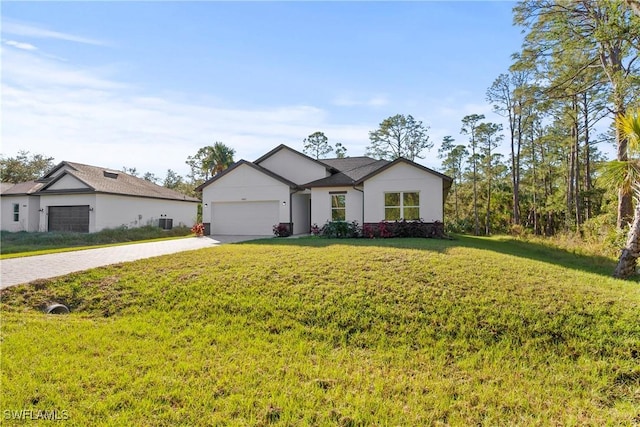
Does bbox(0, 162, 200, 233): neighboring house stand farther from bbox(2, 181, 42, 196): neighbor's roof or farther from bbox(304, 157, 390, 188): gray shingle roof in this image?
bbox(304, 157, 390, 188): gray shingle roof

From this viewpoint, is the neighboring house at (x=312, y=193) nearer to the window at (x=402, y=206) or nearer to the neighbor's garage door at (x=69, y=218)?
the window at (x=402, y=206)

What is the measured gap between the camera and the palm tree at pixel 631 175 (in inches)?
324

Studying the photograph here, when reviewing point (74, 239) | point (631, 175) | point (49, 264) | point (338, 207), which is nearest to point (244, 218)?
point (338, 207)

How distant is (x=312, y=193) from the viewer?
776 inches

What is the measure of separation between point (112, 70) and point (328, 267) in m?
8.92

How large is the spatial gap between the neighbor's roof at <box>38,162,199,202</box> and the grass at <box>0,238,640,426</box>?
16.8m

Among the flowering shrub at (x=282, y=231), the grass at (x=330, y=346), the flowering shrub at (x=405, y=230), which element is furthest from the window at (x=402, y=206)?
the grass at (x=330, y=346)

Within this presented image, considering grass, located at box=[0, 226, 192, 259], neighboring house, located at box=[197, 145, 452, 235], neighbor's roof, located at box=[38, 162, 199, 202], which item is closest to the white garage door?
neighboring house, located at box=[197, 145, 452, 235]

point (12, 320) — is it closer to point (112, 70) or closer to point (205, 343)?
point (205, 343)

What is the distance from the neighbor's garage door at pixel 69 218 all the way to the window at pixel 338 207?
15.9 metres

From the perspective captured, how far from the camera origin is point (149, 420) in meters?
3.49

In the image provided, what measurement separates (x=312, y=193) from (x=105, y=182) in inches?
599

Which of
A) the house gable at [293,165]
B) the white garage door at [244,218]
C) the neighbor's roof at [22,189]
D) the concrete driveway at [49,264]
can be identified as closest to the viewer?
the concrete driveway at [49,264]

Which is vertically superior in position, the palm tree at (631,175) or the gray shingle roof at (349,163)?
the gray shingle roof at (349,163)
